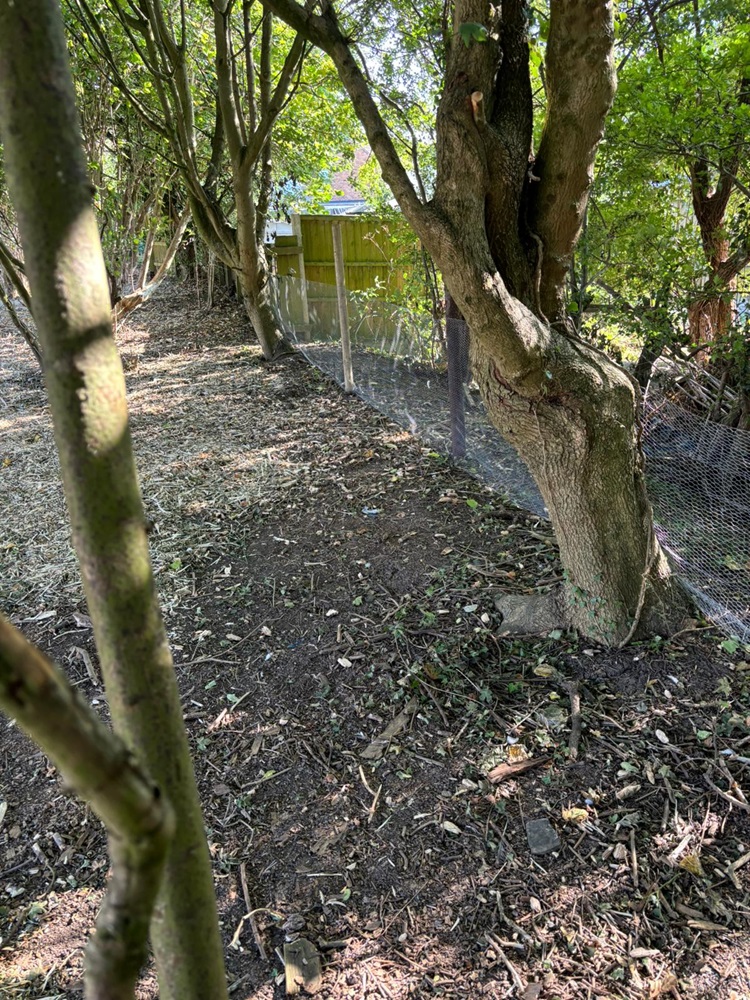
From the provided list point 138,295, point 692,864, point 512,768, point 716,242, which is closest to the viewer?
point 692,864

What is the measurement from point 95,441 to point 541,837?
7.12ft

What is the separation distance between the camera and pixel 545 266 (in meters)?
3.01

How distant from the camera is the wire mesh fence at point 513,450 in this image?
3.54 metres

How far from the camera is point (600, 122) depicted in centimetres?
270

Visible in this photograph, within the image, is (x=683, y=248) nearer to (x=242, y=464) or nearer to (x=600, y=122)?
(x=600, y=122)

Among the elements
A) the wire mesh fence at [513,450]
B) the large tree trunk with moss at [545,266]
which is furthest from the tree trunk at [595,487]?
the wire mesh fence at [513,450]

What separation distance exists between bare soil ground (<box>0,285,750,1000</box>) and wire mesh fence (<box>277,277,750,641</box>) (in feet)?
1.13

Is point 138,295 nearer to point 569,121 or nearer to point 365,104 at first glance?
point 365,104

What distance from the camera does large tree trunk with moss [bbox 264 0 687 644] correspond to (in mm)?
2676

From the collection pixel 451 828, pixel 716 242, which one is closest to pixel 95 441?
pixel 451 828

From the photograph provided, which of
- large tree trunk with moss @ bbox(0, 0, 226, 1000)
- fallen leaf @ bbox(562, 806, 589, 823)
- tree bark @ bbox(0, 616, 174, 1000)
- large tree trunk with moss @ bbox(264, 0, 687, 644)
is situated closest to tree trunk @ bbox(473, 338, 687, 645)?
large tree trunk with moss @ bbox(264, 0, 687, 644)

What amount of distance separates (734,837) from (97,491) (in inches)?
96.3

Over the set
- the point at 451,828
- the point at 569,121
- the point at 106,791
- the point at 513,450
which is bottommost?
the point at 451,828

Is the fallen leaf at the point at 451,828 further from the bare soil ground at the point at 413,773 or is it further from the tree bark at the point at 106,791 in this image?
the tree bark at the point at 106,791
